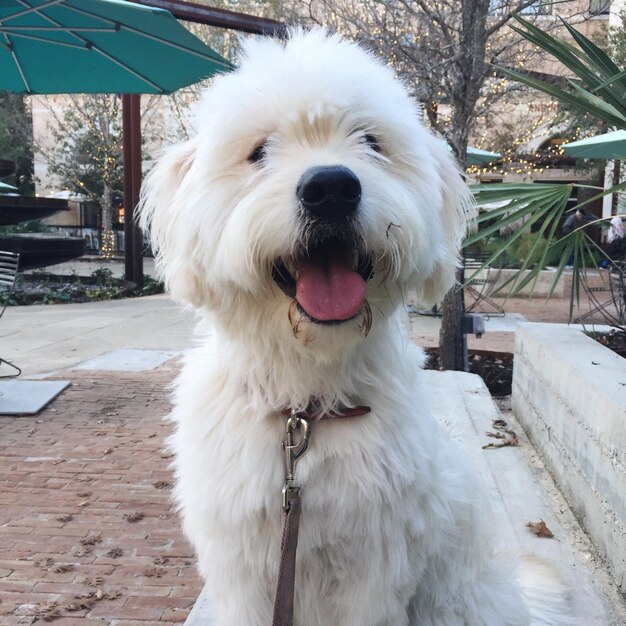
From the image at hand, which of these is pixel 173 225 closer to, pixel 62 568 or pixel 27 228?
pixel 62 568

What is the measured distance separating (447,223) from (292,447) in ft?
3.08

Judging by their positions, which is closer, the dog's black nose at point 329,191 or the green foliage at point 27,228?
the dog's black nose at point 329,191

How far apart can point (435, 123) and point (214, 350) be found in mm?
5887

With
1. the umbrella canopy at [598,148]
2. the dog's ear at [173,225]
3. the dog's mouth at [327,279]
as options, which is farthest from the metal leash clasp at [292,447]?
the umbrella canopy at [598,148]

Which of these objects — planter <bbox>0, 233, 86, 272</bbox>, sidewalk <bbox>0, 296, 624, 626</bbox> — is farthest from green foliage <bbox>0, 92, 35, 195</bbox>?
sidewalk <bbox>0, 296, 624, 626</bbox>

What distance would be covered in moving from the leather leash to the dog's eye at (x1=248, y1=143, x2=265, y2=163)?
2.58 feet

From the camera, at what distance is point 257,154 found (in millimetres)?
1882


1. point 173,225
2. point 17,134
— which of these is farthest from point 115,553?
point 17,134

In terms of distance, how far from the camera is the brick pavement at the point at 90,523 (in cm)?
293

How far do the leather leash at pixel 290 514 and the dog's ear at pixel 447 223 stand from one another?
50 cm

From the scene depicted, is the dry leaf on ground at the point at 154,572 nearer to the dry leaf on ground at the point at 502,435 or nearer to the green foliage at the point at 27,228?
the dry leaf on ground at the point at 502,435

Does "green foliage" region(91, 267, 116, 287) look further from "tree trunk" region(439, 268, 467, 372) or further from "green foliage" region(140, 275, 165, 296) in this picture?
"tree trunk" region(439, 268, 467, 372)

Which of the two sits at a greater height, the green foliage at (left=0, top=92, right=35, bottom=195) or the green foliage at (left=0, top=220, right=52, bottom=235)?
the green foliage at (left=0, top=92, right=35, bottom=195)

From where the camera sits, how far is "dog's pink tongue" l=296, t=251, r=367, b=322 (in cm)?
175
